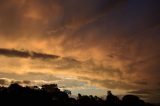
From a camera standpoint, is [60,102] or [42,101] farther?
[60,102]

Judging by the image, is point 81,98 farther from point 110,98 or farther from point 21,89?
point 21,89

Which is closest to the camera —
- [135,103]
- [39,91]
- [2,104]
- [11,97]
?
[2,104]

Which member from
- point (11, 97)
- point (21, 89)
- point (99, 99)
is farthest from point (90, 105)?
point (11, 97)

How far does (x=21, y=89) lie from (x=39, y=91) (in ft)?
43.9

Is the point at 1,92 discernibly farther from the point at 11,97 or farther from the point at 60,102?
the point at 60,102

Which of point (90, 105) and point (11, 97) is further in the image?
point (90, 105)

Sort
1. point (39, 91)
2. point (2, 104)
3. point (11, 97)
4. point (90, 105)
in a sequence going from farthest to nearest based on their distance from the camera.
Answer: point (90, 105)
point (39, 91)
point (11, 97)
point (2, 104)

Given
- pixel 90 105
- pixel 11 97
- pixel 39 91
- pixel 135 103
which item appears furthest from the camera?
pixel 135 103

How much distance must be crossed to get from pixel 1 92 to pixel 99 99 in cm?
4984

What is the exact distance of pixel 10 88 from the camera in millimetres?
117750

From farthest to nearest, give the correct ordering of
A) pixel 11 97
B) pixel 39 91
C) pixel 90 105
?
1. pixel 90 105
2. pixel 39 91
3. pixel 11 97

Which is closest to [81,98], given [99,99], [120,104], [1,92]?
[99,99]

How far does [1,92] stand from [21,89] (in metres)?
7.92

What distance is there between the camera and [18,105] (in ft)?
331
